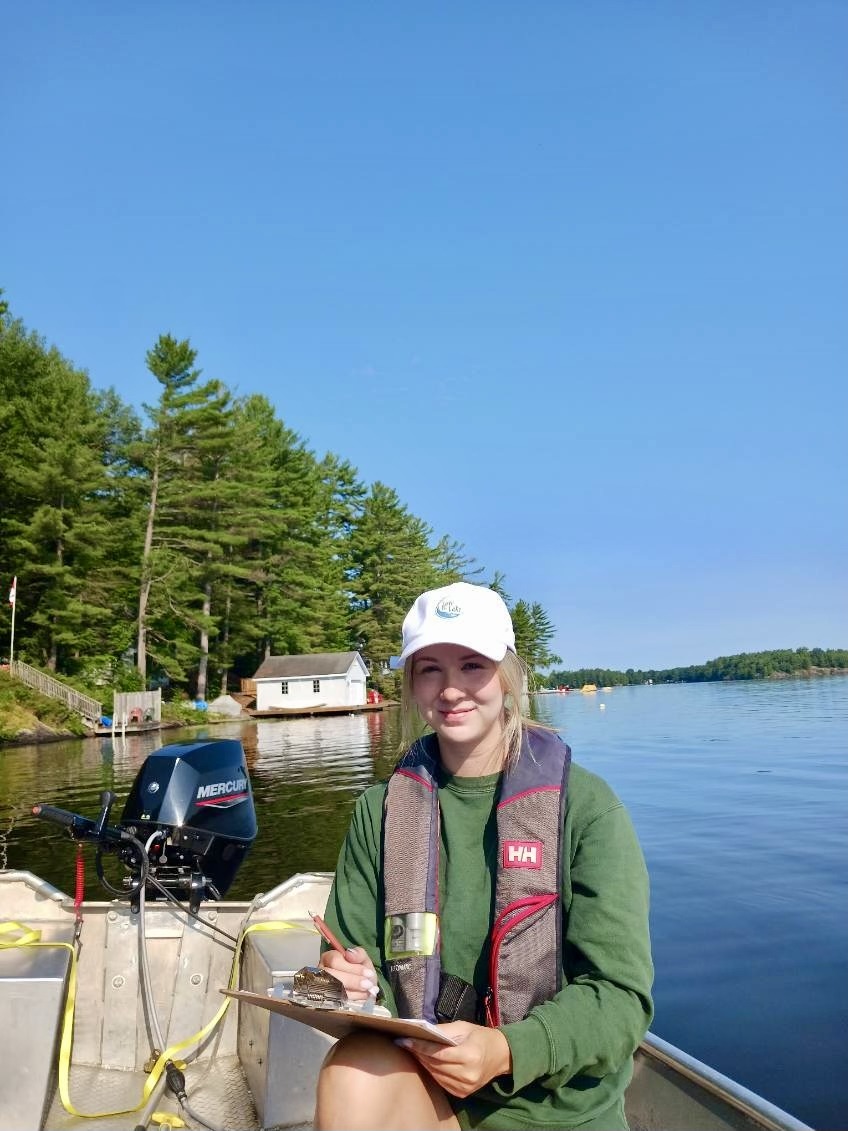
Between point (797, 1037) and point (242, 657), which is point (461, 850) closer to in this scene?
point (797, 1037)

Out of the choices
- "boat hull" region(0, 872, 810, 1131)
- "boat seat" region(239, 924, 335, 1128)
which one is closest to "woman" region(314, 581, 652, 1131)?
"boat hull" region(0, 872, 810, 1131)

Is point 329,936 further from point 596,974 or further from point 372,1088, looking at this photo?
point 596,974

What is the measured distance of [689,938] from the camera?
6.30m

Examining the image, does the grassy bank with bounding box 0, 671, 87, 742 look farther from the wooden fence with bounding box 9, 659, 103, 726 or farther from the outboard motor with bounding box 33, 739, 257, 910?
the outboard motor with bounding box 33, 739, 257, 910

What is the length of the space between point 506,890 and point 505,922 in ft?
0.21

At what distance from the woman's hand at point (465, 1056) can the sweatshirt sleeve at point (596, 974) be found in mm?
34

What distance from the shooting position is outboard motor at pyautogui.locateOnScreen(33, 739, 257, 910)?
3.79 m

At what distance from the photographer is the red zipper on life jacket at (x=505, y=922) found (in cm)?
183

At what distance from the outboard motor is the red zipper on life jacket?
225cm

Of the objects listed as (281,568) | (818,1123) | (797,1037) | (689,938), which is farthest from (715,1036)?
(281,568)

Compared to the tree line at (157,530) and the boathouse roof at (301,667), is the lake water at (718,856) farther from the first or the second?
the boathouse roof at (301,667)

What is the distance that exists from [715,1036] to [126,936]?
324cm

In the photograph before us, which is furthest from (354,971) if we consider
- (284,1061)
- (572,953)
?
(284,1061)

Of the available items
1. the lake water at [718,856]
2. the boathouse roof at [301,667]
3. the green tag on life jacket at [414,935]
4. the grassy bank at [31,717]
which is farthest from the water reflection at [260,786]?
the boathouse roof at [301,667]
